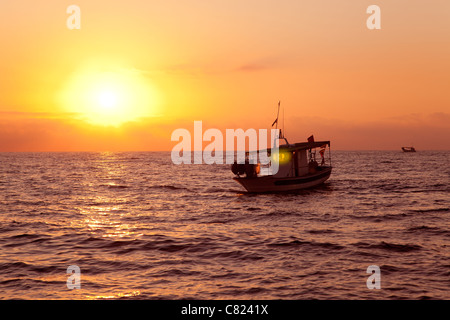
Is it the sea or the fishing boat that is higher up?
the fishing boat

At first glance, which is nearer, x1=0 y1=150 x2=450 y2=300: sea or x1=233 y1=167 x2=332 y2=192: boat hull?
x1=0 y1=150 x2=450 y2=300: sea

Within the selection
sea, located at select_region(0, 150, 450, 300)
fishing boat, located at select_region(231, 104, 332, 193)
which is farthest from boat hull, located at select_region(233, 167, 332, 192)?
sea, located at select_region(0, 150, 450, 300)

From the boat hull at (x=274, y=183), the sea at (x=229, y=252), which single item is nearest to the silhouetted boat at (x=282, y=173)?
the boat hull at (x=274, y=183)

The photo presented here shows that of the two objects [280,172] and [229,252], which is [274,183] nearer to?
[280,172]

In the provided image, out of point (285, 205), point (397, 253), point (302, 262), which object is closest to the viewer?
point (302, 262)

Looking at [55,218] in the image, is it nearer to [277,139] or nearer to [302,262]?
[302,262]

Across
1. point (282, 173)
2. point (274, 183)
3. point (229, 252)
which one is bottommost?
point (229, 252)

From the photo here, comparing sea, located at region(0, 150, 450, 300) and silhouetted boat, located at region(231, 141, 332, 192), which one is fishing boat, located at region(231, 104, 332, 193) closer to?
silhouetted boat, located at region(231, 141, 332, 192)

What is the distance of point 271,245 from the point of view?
1736 centimetres

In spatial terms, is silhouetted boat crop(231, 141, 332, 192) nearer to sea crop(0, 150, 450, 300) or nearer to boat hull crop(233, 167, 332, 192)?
boat hull crop(233, 167, 332, 192)

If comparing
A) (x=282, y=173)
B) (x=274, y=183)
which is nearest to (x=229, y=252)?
(x=274, y=183)

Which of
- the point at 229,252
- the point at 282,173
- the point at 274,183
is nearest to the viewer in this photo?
the point at 229,252
